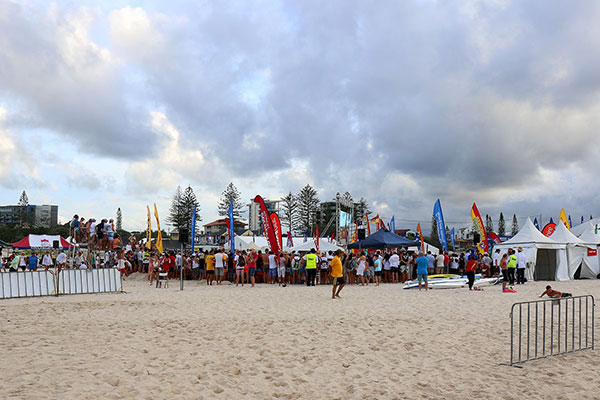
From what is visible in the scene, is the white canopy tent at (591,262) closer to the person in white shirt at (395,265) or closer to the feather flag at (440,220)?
the feather flag at (440,220)

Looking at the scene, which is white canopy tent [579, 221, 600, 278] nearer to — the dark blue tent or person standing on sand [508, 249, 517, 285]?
person standing on sand [508, 249, 517, 285]

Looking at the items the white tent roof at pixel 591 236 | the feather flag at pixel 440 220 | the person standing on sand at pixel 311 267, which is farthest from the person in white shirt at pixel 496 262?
the person standing on sand at pixel 311 267

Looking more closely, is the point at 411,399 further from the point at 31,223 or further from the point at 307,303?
the point at 31,223

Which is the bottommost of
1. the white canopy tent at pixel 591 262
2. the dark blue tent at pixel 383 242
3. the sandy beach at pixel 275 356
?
the white canopy tent at pixel 591 262

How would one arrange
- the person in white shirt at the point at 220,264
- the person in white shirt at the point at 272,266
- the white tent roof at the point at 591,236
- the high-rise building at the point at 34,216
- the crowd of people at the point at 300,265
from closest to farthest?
the crowd of people at the point at 300,265 < the person in white shirt at the point at 220,264 < the person in white shirt at the point at 272,266 < the white tent roof at the point at 591,236 < the high-rise building at the point at 34,216

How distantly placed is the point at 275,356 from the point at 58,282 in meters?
12.2

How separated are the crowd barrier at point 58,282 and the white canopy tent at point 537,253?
58.4 ft

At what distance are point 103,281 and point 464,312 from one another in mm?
12590

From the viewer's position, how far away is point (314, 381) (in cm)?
574

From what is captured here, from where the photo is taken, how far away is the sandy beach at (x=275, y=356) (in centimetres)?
536

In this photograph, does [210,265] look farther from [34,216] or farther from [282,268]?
[34,216]

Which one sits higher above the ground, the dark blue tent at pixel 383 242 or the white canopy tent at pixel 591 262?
the dark blue tent at pixel 383 242

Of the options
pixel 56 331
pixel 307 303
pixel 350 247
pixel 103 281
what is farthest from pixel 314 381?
pixel 350 247

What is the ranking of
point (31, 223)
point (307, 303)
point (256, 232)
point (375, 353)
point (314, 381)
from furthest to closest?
point (31, 223)
point (256, 232)
point (307, 303)
point (375, 353)
point (314, 381)
